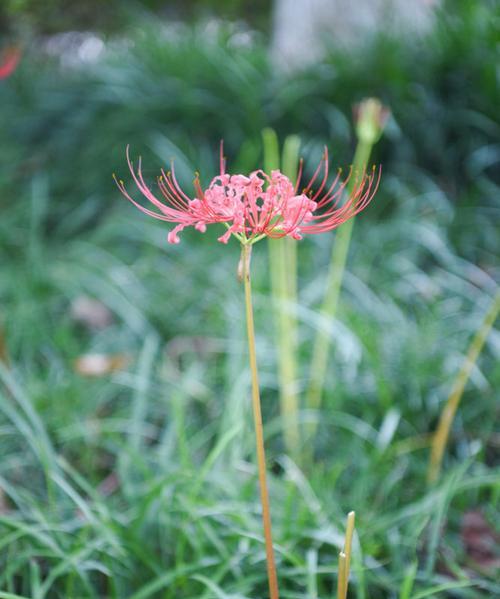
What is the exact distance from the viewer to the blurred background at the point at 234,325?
54.7 inches

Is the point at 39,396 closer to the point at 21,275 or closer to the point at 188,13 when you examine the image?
the point at 21,275

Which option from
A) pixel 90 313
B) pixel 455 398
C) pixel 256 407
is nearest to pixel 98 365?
pixel 90 313

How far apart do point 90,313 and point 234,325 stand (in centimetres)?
63

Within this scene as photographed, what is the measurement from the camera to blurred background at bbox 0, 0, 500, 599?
4.56 feet

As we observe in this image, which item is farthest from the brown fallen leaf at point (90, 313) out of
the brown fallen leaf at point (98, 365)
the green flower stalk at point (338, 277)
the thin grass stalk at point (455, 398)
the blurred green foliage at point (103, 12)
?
the blurred green foliage at point (103, 12)

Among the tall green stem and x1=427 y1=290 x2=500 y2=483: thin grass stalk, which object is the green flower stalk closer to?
x1=427 y1=290 x2=500 y2=483: thin grass stalk

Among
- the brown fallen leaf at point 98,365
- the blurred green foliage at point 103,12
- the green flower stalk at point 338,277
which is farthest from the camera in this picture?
A: the blurred green foliage at point 103,12

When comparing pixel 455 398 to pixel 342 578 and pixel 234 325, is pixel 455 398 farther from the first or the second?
pixel 234 325

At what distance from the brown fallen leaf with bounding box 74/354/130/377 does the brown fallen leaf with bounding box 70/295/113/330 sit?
0.97ft

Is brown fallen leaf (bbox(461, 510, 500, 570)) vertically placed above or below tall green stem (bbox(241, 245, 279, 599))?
below

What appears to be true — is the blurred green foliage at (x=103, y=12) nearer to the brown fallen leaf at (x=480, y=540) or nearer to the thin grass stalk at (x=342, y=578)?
the brown fallen leaf at (x=480, y=540)

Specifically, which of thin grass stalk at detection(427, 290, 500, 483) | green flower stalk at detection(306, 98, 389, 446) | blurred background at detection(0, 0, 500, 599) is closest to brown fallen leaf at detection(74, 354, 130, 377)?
blurred background at detection(0, 0, 500, 599)

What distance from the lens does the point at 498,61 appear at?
3.05m

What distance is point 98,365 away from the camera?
2.21m
